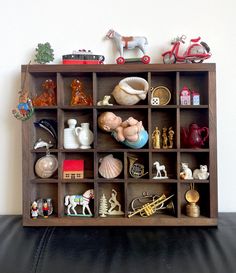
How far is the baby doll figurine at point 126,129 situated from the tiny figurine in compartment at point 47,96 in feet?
0.55

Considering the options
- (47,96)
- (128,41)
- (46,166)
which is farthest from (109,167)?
(128,41)

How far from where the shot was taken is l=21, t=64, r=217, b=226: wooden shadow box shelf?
0.79 meters

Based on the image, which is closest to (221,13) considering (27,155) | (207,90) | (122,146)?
(207,90)

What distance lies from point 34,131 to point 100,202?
31cm

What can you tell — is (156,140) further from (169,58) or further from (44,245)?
(44,245)

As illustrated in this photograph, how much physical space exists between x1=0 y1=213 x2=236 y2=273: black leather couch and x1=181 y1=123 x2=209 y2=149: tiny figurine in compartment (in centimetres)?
25

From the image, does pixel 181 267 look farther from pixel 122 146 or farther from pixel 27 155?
pixel 27 155

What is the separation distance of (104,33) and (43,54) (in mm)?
215

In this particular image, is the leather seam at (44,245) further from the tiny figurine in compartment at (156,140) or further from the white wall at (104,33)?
the tiny figurine in compartment at (156,140)

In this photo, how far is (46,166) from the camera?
0.81 metres

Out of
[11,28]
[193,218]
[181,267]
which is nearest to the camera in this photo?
[181,267]

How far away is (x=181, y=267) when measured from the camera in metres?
0.59

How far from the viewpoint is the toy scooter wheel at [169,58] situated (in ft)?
2.69

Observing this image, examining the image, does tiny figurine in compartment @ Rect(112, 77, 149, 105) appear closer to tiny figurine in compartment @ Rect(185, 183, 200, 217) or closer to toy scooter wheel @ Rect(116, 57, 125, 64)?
toy scooter wheel @ Rect(116, 57, 125, 64)
